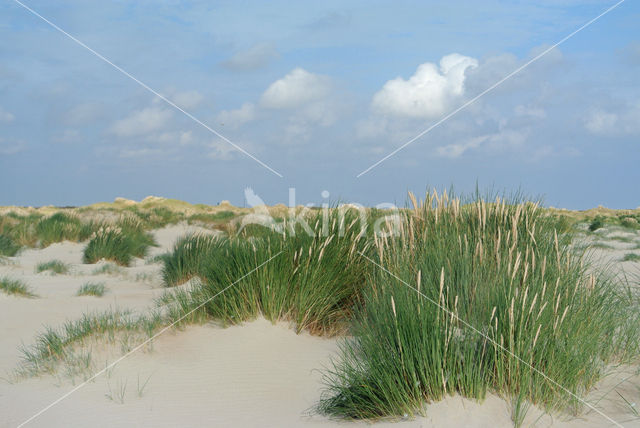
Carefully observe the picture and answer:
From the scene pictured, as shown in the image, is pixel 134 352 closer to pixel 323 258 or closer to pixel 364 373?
pixel 323 258

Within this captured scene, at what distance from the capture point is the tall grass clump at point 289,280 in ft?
18.4

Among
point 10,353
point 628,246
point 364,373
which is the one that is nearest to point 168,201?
point 628,246

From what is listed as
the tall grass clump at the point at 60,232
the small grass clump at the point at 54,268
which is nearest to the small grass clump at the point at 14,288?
the small grass clump at the point at 54,268

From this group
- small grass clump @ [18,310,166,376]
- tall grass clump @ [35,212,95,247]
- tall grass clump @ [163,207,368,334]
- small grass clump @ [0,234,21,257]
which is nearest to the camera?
small grass clump @ [18,310,166,376]

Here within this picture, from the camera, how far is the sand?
351 centimetres

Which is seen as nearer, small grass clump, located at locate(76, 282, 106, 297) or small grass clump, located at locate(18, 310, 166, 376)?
small grass clump, located at locate(18, 310, 166, 376)

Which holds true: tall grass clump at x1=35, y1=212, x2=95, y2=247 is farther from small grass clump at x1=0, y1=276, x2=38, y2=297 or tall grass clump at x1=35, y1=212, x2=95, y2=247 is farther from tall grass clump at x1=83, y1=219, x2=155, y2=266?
small grass clump at x1=0, y1=276, x2=38, y2=297

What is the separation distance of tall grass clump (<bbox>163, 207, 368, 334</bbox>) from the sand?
182 millimetres

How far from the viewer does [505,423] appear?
3.31m

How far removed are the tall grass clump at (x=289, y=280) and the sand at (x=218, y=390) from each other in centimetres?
18

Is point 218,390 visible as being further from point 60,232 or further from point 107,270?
point 60,232

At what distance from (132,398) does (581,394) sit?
10.8ft

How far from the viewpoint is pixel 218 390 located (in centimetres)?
462

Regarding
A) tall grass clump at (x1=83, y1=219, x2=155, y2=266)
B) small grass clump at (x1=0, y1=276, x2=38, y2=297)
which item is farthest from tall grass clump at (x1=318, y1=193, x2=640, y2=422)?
tall grass clump at (x1=83, y1=219, x2=155, y2=266)
